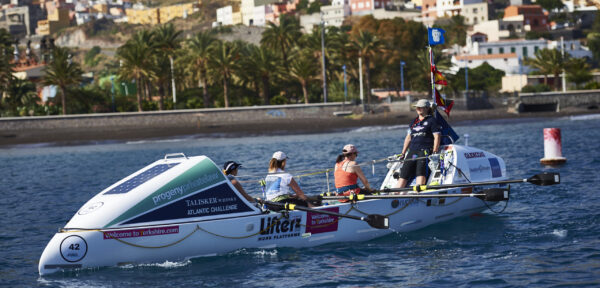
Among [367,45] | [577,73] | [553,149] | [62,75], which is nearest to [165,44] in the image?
[62,75]

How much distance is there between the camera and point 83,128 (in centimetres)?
6681

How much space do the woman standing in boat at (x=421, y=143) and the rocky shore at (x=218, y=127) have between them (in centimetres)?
4300

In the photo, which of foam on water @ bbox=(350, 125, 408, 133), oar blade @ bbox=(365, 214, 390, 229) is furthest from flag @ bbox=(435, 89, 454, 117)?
foam on water @ bbox=(350, 125, 408, 133)

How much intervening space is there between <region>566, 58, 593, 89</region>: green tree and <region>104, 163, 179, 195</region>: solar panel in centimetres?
7259

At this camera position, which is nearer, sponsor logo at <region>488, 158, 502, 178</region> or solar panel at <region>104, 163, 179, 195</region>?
solar panel at <region>104, 163, 179, 195</region>

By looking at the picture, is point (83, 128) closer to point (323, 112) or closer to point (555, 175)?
point (323, 112)

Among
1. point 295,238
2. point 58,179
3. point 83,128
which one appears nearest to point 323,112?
point 83,128

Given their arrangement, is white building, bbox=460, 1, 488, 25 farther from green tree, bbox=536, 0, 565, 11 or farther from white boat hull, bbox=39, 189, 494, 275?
white boat hull, bbox=39, 189, 494, 275

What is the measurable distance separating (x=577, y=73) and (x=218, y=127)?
41.0 meters

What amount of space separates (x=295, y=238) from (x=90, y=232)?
4.05m

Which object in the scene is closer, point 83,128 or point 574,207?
point 574,207

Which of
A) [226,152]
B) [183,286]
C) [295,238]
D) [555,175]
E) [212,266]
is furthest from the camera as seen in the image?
[226,152]

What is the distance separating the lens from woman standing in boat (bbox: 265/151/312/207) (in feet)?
50.6

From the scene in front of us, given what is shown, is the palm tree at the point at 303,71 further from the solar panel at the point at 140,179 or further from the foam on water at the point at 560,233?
the solar panel at the point at 140,179
